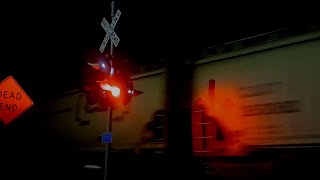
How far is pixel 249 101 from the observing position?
684cm

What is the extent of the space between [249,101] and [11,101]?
16.7ft

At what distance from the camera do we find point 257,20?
7996 mm

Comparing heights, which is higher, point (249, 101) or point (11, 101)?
point (11, 101)

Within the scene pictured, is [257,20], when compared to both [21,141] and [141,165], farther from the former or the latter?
[21,141]

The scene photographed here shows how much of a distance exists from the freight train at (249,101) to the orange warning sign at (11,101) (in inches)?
99.7

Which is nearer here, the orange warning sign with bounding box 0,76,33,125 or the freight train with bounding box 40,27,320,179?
the freight train with bounding box 40,27,320,179

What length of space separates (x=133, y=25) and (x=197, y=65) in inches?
157

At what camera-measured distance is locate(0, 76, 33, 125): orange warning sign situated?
862 cm

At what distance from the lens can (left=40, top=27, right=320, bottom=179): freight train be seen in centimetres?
613

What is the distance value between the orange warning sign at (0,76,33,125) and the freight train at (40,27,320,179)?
8.31ft

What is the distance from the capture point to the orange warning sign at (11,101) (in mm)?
8617

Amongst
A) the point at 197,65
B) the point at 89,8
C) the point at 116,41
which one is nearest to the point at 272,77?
the point at 197,65

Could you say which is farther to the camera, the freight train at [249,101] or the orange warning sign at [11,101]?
the orange warning sign at [11,101]

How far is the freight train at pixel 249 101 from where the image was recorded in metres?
6.13
